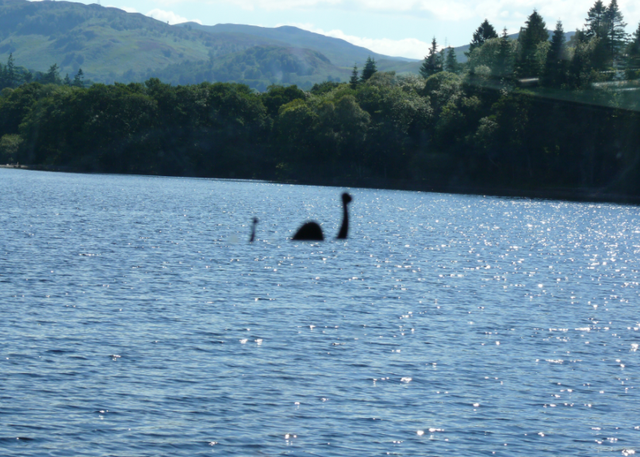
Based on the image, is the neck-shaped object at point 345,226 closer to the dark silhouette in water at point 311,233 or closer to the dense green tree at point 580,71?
the dark silhouette in water at point 311,233

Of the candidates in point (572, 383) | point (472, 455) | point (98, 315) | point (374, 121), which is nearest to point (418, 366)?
point (572, 383)

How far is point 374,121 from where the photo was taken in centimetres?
19438

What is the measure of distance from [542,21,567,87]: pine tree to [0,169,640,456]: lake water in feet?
336

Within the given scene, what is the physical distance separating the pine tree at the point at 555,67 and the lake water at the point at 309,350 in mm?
102428

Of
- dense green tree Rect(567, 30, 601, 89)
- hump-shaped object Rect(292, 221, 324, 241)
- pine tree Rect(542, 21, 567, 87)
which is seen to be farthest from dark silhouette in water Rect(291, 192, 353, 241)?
pine tree Rect(542, 21, 567, 87)

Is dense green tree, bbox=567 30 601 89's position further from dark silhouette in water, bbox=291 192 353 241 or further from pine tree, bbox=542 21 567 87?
dark silhouette in water, bbox=291 192 353 241

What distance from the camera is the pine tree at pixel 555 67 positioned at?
170 meters

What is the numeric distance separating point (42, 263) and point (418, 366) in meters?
35.6

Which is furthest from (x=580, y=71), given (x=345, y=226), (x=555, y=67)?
(x=345, y=226)

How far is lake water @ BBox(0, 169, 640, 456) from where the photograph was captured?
2377cm

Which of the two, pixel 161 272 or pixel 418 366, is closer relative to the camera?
pixel 418 366

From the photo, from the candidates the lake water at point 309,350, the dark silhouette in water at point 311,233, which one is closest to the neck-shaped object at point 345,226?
the dark silhouette in water at point 311,233

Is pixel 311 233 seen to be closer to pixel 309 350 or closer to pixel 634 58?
pixel 309 350

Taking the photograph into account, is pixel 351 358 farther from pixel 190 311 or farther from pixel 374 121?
pixel 374 121
